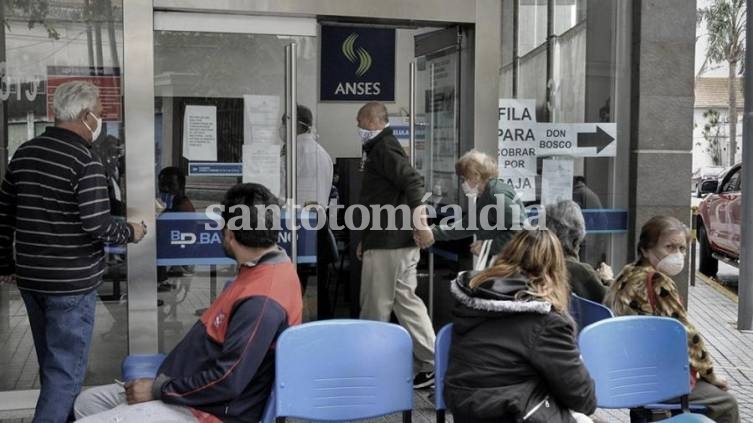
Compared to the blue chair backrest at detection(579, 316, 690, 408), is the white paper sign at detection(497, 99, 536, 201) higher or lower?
higher

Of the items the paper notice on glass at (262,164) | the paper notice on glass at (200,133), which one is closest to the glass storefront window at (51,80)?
the paper notice on glass at (200,133)

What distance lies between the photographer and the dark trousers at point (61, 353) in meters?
4.29

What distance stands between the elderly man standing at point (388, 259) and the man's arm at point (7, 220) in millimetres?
2278

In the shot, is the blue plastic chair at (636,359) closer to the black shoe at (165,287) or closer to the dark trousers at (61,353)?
the dark trousers at (61,353)

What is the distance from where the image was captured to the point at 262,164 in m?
5.73

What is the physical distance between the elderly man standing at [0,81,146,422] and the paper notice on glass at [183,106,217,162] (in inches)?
48.4

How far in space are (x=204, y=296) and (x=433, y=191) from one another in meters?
2.09

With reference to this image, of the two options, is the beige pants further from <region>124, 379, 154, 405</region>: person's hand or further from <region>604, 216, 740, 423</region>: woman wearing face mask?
<region>124, 379, 154, 405</region>: person's hand

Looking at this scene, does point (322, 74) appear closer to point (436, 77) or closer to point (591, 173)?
point (436, 77)

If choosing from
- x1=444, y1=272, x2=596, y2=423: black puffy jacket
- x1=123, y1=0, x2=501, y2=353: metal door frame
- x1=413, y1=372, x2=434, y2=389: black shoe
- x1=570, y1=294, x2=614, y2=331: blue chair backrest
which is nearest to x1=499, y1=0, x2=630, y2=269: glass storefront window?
x1=123, y1=0, x2=501, y2=353: metal door frame

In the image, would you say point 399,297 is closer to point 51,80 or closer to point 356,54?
point 51,80

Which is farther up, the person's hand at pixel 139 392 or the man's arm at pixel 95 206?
the man's arm at pixel 95 206

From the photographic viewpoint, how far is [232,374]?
319 centimetres

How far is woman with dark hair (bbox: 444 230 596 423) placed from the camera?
3055 millimetres
